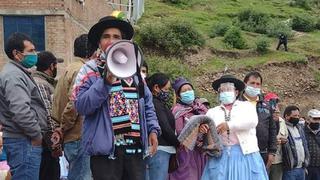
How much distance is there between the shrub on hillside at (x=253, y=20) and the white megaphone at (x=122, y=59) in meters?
31.8

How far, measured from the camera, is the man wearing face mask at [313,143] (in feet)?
33.0

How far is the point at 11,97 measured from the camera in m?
5.69

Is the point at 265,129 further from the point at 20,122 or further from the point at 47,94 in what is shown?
the point at 20,122

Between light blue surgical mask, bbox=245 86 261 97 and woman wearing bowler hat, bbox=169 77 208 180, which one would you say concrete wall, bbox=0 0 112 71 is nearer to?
light blue surgical mask, bbox=245 86 261 97

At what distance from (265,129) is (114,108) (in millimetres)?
4061

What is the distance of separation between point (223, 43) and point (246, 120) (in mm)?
23357

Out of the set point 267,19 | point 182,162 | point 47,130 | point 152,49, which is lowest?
point 182,162

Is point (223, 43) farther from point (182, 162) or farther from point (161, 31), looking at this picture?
point (182, 162)

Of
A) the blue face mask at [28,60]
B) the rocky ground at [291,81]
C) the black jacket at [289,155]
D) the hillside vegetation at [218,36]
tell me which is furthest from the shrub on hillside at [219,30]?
the blue face mask at [28,60]

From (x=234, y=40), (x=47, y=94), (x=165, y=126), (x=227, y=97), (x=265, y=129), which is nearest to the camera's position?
(x=47, y=94)

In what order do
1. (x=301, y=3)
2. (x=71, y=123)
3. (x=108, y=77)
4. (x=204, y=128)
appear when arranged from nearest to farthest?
(x=108, y=77)
(x=71, y=123)
(x=204, y=128)
(x=301, y=3)

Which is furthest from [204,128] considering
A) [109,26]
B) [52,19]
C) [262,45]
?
[262,45]

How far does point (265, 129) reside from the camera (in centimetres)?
838

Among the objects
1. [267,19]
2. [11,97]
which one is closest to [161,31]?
[267,19]
